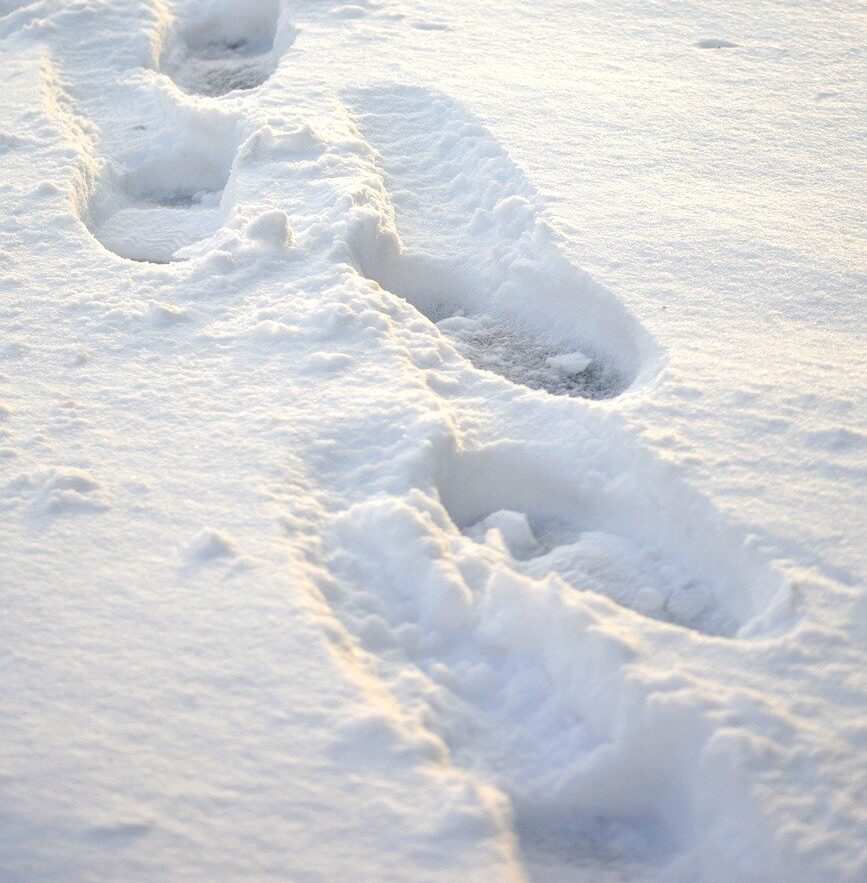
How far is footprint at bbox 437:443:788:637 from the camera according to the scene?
4.65ft

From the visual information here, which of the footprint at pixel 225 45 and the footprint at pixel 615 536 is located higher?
the footprint at pixel 225 45

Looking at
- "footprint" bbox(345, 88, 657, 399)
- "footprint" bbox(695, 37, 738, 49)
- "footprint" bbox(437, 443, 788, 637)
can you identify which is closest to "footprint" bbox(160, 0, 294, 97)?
"footprint" bbox(345, 88, 657, 399)

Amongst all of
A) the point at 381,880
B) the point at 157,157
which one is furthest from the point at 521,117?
the point at 381,880

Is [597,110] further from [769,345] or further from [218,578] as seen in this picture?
[218,578]

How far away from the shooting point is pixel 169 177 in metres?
2.39

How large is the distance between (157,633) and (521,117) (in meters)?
1.46

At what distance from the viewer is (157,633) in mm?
1312

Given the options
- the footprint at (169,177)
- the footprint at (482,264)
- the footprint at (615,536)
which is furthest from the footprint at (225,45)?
the footprint at (615,536)

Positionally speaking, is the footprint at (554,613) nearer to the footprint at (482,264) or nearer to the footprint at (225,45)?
the footprint at (482,264)

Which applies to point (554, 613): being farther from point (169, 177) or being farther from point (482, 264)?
point (169, 177)


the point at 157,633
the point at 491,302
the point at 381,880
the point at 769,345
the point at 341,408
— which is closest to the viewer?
the point at 381,880

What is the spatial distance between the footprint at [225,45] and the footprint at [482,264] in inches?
18.9

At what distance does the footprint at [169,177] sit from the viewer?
2.24 metres

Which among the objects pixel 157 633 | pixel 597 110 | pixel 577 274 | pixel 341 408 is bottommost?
pixel 157 633
